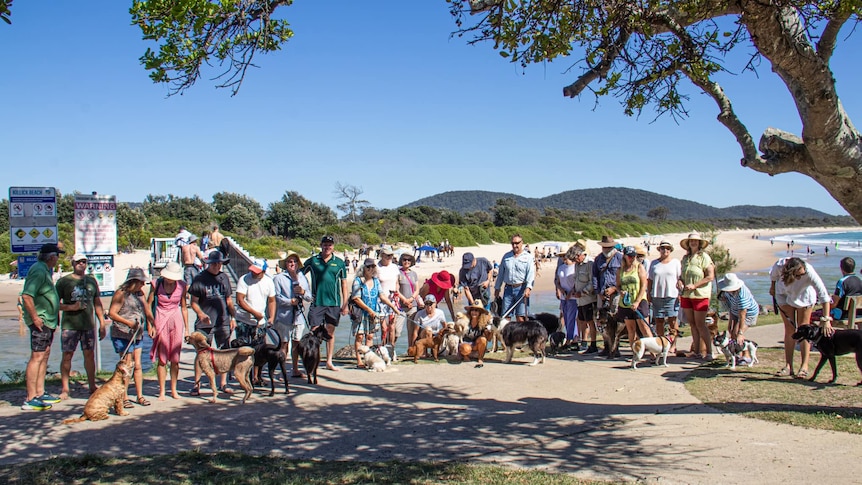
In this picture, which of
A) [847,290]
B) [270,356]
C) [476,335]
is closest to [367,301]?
[476,335]

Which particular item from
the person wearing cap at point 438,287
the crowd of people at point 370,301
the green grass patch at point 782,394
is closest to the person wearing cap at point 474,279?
the crowd of people at point 370,301

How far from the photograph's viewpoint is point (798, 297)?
726 cm

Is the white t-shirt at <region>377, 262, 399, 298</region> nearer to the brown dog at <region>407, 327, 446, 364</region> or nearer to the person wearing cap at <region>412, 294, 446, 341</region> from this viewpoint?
the person wearing cap at <region>412, 294, 446, 341</region>

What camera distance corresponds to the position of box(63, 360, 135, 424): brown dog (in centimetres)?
610

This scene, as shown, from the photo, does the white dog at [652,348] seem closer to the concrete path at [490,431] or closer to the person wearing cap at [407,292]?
the concrete path at [490,431]

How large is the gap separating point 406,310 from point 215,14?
5.48 meters

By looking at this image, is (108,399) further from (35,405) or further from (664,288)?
(664,288)

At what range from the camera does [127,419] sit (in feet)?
20.4

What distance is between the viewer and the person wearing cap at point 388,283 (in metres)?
9.27

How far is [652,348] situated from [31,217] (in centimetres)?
839

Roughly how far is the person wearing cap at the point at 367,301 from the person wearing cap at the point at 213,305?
187 centimetres

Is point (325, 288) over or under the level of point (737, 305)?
over

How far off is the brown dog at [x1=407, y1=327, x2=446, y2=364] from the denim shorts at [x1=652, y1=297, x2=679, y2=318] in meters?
3.07

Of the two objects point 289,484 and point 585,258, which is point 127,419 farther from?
point 585,258
